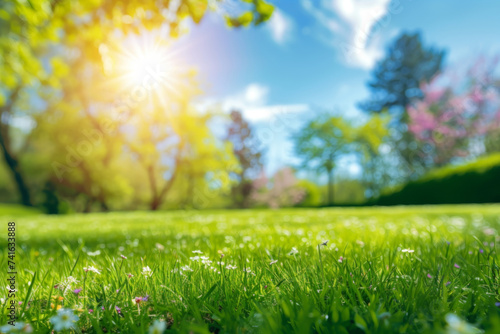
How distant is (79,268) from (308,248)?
182cm

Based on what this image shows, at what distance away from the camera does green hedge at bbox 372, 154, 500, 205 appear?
64.8 ft

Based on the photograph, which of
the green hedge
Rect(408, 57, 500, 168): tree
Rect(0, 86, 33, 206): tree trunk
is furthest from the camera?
Rect(408, 57, 500, 168): tree

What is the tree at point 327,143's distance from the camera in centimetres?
3534

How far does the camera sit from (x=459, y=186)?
21.5m

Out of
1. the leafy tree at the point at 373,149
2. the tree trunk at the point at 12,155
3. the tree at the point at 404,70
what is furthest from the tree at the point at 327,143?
the tree trunk at the point at 12,155

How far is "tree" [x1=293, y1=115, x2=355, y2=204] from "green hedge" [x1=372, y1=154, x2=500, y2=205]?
9855mm

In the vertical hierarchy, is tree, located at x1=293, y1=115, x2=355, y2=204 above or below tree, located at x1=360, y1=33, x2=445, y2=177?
below

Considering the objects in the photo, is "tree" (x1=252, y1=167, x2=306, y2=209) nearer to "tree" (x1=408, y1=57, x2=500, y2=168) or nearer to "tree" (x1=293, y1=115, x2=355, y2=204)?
"tree" (x1=293, y1=115, x2=355, y2=204)

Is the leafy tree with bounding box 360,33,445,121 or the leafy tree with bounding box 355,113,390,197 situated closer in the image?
the leafy tree with bounding box 355,113,390,197

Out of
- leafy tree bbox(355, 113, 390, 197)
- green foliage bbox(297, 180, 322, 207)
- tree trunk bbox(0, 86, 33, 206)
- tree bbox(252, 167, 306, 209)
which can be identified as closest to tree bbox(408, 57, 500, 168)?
leafy tree bbox(355, 113, 390, 197)

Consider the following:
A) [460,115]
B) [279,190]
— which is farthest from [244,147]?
[460,115]

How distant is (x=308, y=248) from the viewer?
9.01 feet

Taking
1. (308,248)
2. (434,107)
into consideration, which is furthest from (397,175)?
(308,248)

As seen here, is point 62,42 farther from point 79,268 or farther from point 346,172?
point 346,172
